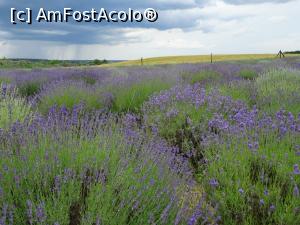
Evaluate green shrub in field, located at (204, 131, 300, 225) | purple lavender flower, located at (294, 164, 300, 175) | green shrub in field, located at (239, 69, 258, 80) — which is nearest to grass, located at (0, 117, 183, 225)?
green shrub in field, located at (204, 131, 300, 225)

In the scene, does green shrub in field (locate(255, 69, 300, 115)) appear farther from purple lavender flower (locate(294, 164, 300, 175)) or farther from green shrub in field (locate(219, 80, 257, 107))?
purple lavender flower (locate(294, 164, 300, 175))

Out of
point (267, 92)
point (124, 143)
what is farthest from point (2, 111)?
point (267, 92)

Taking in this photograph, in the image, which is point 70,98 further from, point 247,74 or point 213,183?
point 247,74

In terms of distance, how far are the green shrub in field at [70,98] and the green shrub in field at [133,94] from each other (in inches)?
12.5

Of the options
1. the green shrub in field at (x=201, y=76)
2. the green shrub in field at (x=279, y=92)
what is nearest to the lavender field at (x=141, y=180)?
the green shrub in field at (x=279, y=92)

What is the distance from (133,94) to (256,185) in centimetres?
365

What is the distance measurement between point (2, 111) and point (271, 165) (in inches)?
121

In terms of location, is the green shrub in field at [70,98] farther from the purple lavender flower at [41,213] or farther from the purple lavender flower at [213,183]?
the purple lavender flower at [41,213]

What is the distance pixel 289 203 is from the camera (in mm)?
2590

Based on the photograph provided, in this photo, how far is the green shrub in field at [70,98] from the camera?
19.0ft

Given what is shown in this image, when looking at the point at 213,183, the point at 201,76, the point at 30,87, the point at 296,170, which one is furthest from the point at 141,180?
the point at 30,87

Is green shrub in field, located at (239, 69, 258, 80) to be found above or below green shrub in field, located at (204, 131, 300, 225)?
above

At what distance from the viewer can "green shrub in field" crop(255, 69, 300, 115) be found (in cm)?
468

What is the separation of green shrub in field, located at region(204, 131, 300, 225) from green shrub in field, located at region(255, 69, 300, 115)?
5.37 ft
